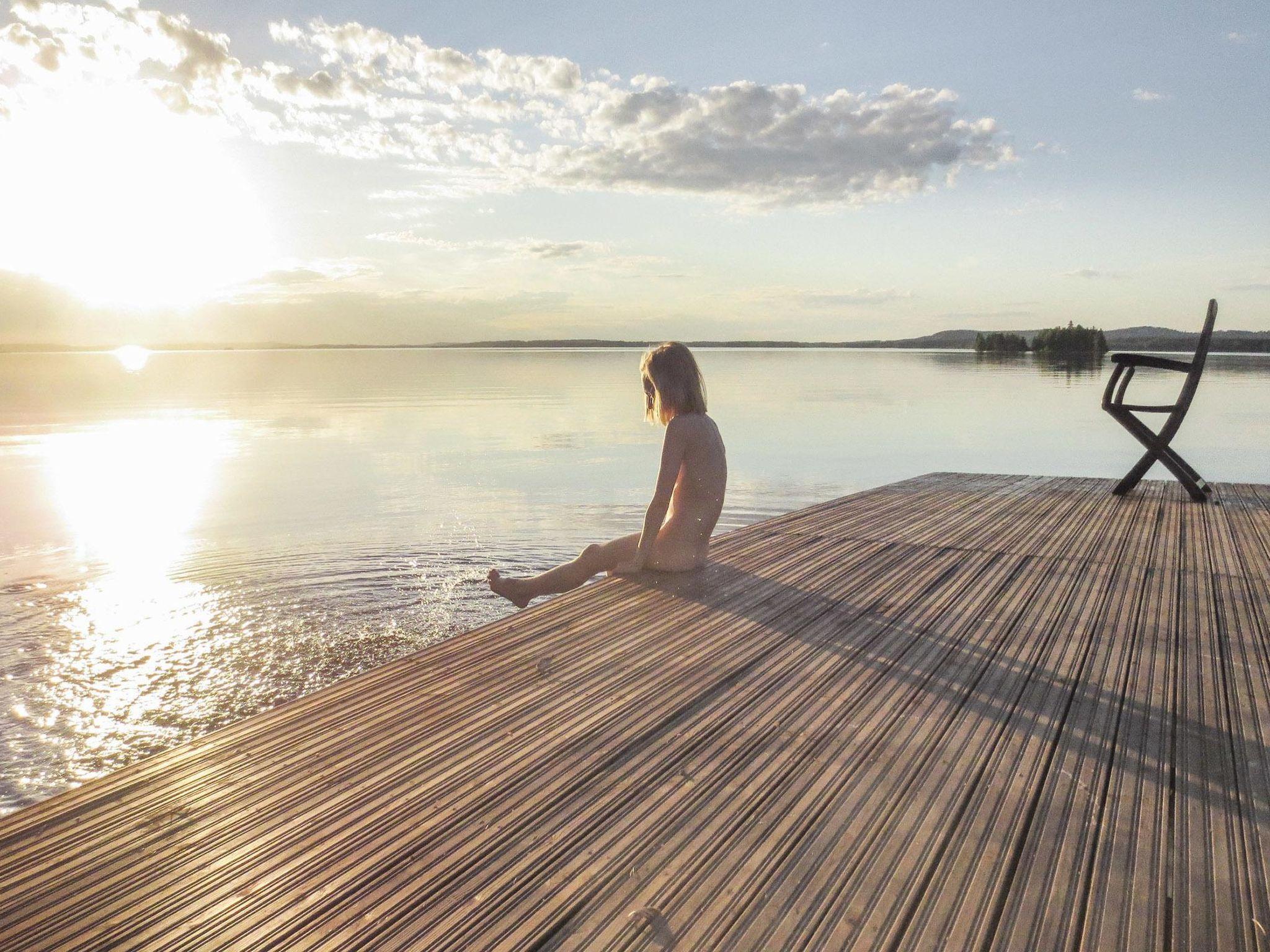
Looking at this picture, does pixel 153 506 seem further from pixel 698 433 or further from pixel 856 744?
pixel 856 744

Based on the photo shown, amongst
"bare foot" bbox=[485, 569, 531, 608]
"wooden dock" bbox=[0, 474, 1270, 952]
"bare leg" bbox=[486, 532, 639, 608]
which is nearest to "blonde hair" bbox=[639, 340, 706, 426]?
"bare leg" bbox=[486, 532, 639, 608]

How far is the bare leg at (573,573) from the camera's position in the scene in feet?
15.1

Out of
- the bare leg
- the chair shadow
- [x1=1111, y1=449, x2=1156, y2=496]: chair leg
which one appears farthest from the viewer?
[x1=1111, y1=449, x2=1156, y2=496]: chair leg

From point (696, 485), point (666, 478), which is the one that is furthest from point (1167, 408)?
point (666, 478)

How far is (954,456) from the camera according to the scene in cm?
1528

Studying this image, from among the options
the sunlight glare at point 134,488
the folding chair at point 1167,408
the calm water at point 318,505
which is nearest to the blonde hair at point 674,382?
the calm water at point 318,505

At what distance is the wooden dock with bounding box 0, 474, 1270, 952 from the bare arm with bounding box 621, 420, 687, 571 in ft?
2.03

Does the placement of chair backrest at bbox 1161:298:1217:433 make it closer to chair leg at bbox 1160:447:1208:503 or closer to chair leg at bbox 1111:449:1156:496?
chair leg at bbox 1160:447:1208:503

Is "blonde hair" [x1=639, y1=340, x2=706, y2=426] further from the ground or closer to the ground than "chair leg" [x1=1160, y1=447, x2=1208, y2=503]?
further from the ground

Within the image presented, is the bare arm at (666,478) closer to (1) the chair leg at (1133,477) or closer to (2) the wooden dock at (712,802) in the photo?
(2) the wooden dock at (712,802)

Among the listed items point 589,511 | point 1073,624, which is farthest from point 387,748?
point 589,511

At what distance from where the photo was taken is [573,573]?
189 inches

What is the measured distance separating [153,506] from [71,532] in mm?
1391

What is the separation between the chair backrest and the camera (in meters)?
6.71
